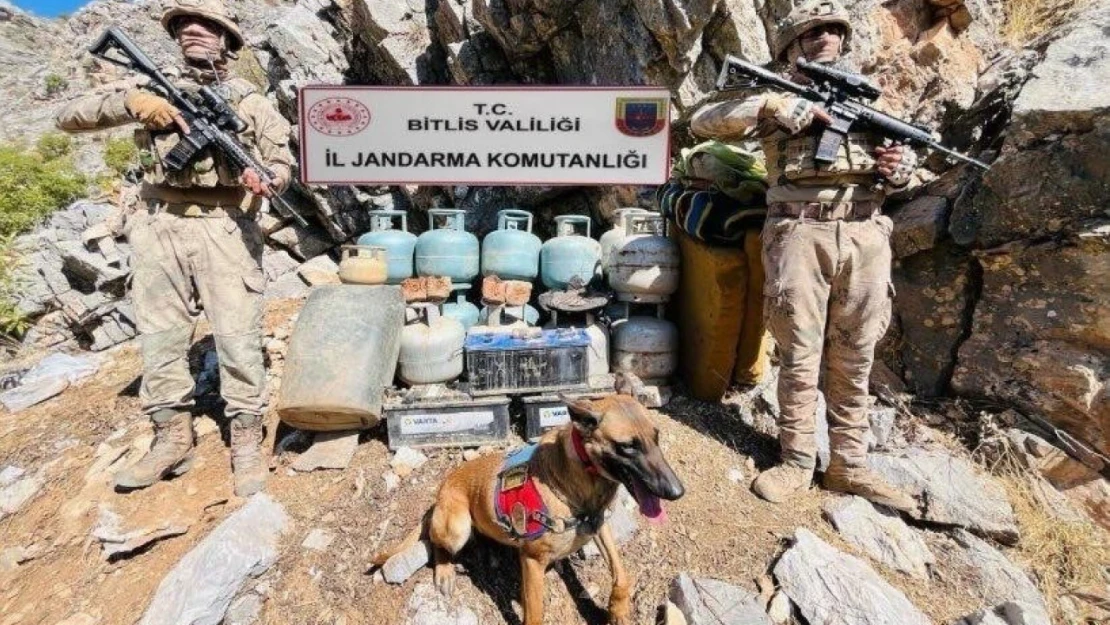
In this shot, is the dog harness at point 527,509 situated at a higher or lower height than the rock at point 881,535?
higher

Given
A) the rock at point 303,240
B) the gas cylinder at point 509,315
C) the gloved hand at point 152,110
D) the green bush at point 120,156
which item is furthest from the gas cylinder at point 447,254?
the green bush at point 120,156

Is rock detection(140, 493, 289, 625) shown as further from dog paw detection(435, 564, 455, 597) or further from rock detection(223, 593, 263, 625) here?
dog paw detection(435, 564, 455, 597)

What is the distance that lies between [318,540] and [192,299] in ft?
6.51

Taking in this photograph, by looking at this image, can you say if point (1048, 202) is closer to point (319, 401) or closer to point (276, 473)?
point (319, 401)

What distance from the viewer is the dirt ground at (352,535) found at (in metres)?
2.87

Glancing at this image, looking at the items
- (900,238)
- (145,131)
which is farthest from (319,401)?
(900,238)

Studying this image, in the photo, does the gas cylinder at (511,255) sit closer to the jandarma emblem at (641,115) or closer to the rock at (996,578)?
the jandarma emblem at (641,115)

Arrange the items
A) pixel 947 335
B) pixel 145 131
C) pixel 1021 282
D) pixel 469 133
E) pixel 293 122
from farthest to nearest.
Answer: pixel 293 122 → pixel 469 133 → pixel 947 335 → pixel 1021 282 → pixel 145 131

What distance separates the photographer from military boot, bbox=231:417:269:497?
144 inches

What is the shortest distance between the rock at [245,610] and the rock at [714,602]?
2.31 metres

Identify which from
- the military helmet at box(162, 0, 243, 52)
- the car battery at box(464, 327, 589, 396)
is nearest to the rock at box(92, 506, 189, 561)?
the car battery at box(464, 327, 589, 396)

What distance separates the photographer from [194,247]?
3533 mm

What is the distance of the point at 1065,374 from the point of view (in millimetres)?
4078

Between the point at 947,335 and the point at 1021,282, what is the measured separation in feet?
2.26
